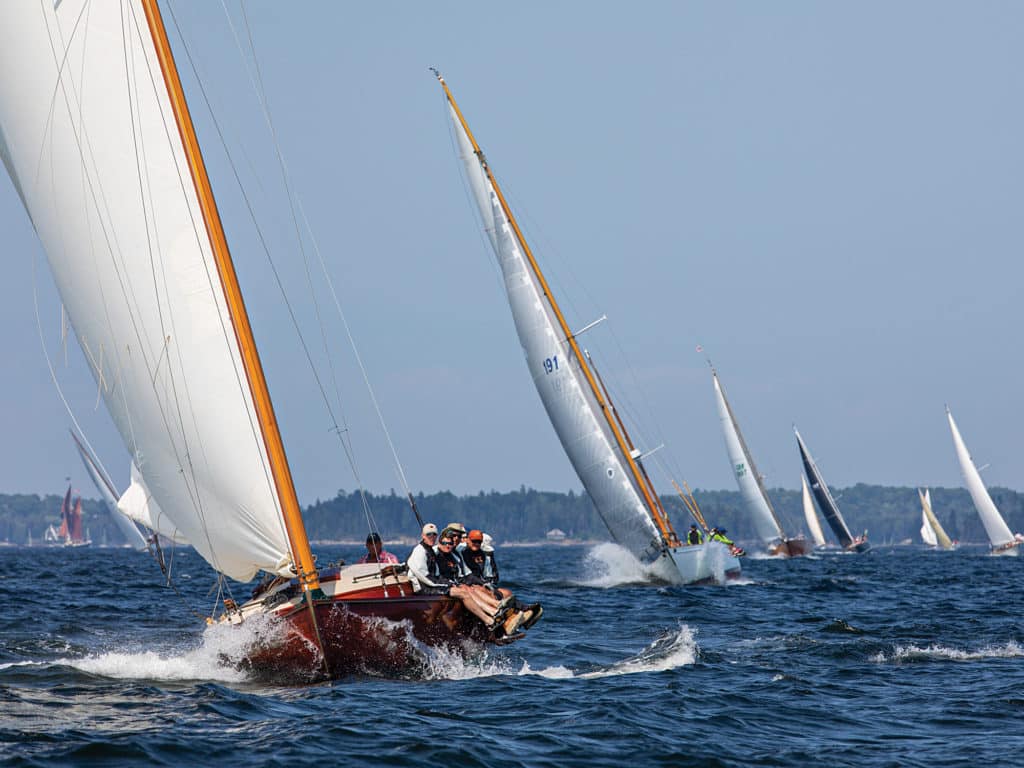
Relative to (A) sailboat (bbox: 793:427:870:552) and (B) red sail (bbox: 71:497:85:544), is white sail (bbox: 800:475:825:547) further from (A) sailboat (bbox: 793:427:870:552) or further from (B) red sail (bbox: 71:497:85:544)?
(B) red sail (bbox: 71:497:85:544)

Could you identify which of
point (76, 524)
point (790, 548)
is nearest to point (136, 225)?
point (790, 548)

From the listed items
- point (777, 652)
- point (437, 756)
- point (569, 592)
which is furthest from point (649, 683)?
point (569, 592)

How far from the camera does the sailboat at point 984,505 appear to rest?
274 ft

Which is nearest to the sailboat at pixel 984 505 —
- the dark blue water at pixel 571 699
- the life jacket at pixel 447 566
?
the dark blue water at pixel 571 699

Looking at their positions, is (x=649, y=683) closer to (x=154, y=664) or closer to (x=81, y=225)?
(x=154, y=664)

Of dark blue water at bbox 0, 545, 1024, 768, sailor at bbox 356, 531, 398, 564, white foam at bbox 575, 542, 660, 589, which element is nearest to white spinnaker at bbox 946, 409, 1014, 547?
white foam at bbox 575, 542, 660, 589

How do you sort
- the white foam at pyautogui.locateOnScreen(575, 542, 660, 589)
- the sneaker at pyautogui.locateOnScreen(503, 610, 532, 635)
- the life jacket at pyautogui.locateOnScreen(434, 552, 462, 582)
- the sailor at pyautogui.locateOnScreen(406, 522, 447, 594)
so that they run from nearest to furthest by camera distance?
the sneaker at pyautogui.locateOnScreen(503, 610, 532, 635), the sailor at pyautogui.locateOnScreen(406, 522, 447, 594), the life jacket at pyautogui.locateOnScreen(434, 552, 462, 582), the white foam at pyautogui.locateOnScreen(575, 542, 660, 589)

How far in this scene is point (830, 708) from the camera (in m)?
13.5

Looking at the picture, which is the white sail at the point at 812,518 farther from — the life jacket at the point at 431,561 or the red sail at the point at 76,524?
the red sail at the point at 76,524

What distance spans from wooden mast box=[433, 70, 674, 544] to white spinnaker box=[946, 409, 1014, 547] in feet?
171

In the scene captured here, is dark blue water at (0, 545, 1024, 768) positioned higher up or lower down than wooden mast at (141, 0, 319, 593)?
lower down

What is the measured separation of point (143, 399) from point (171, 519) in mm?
1757

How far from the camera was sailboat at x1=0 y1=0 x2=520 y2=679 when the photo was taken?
1458 cm

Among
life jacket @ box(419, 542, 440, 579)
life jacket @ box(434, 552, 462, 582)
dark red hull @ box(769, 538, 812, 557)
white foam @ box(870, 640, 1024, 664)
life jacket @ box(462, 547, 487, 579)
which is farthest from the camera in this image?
dark red hull @ box(769, 538, 812, 557)
